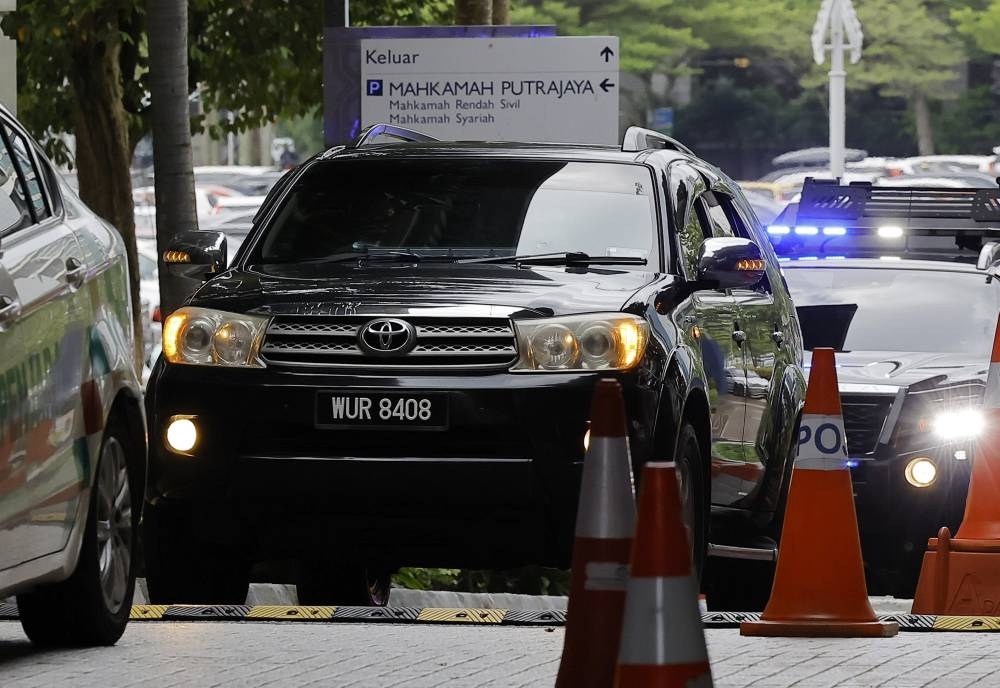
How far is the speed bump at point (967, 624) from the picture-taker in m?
8.27

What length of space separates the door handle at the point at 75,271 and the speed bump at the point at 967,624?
3.14 meters

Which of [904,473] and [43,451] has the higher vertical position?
[43,451]

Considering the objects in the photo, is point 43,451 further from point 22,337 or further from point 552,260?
point 552,260

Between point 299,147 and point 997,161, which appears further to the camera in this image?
point 299,147

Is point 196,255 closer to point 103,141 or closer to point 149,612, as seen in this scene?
point 149,612

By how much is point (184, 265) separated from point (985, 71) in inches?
2377

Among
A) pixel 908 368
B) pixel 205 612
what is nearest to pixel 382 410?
pixel 205 612

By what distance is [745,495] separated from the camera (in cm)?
991

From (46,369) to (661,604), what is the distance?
266 centimetres

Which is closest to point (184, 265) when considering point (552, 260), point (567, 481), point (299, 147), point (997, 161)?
point (552, 260)

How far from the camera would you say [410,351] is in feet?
26.2

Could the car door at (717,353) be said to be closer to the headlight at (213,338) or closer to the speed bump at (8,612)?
the headlight at (213,338)

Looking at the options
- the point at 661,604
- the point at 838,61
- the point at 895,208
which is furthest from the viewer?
the point at 838,61

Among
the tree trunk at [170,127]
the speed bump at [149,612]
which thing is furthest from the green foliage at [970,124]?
the speed bump at [149,612]
